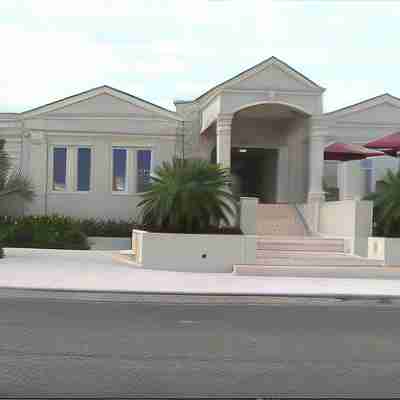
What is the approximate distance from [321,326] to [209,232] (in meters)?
7.39

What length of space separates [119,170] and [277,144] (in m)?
6.59

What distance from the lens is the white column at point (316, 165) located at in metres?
18.9

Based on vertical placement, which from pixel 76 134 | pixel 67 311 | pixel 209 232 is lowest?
pixel 67 311

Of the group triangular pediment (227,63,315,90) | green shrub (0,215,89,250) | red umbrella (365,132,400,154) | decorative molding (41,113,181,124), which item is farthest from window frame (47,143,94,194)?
red umbrella (365,132,400,154)

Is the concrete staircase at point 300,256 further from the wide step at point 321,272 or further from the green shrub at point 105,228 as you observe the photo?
the green shrub at point 105,228

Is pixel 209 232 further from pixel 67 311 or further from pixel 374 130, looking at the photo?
pixel 374 130

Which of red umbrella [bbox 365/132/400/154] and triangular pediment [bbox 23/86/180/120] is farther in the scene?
triangular pediment [bbox 23/86/180/120]

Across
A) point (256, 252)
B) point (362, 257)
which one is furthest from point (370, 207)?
point (256, 252)

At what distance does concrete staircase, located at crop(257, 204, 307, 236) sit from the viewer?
18.9 metres

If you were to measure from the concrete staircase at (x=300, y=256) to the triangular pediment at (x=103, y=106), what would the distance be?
816 centimetres

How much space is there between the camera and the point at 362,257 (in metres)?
16.1

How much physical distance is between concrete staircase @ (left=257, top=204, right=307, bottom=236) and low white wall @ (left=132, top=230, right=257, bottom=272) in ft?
10.4

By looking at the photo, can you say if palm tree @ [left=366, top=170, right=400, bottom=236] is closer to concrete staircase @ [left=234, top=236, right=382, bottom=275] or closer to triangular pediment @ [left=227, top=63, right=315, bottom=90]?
concrete staircase @ [left=234, top=236, right=382, bottom=275]

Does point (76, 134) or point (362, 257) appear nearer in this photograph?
point (362, 257)
